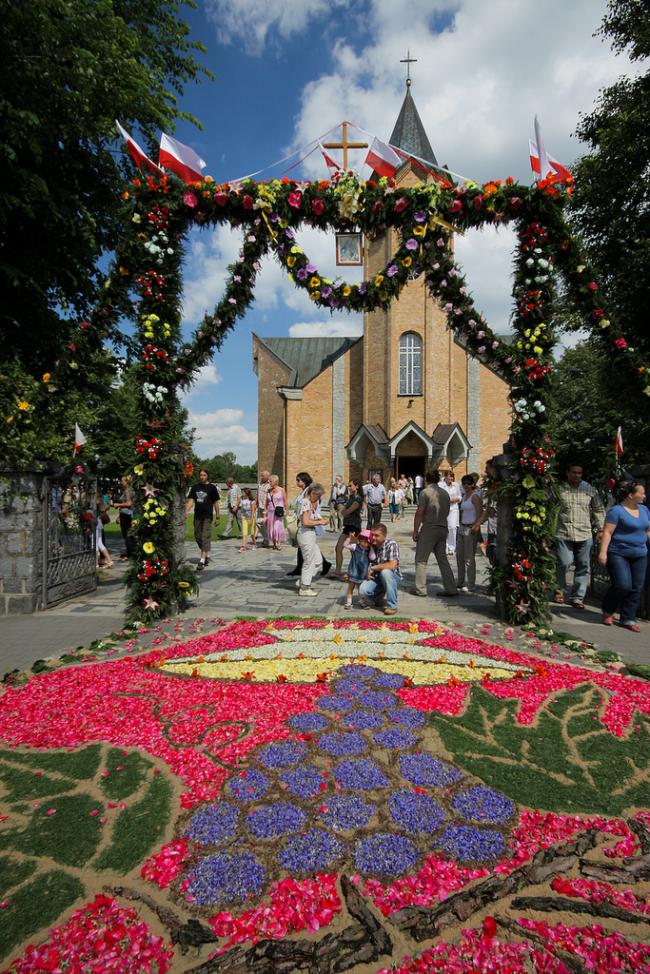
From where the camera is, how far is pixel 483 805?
2928 mm

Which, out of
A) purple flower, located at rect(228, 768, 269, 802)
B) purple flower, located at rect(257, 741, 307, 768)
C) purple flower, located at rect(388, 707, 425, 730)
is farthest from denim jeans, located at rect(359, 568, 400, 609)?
purple flower, located at rect(228, 768, 269, 802)

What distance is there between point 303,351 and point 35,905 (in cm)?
3686

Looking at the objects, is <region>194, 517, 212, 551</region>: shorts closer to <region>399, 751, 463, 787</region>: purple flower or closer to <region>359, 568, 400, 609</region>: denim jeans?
<region>359, 568, 400, 609</region>: denim jeans

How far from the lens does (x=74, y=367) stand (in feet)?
22.9

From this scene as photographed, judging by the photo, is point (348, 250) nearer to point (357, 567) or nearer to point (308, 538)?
point (308, 538)

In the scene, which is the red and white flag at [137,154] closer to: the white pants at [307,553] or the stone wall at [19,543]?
the stone wall at [19,543]

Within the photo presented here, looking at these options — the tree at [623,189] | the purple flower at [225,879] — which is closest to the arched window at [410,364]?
the tree at [623,189]

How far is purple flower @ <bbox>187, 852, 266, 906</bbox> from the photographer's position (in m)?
2.28

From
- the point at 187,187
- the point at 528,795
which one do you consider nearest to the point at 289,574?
the point at 187,187

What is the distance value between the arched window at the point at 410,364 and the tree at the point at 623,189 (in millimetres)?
13311

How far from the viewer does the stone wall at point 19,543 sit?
7406 mm

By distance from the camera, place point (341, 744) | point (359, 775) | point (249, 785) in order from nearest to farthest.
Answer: point (249, 785) < point (359, 775) < point (341, 744)

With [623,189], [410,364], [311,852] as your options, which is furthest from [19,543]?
[410,364]

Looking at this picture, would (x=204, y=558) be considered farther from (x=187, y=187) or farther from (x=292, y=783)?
(x=292, y=783)
